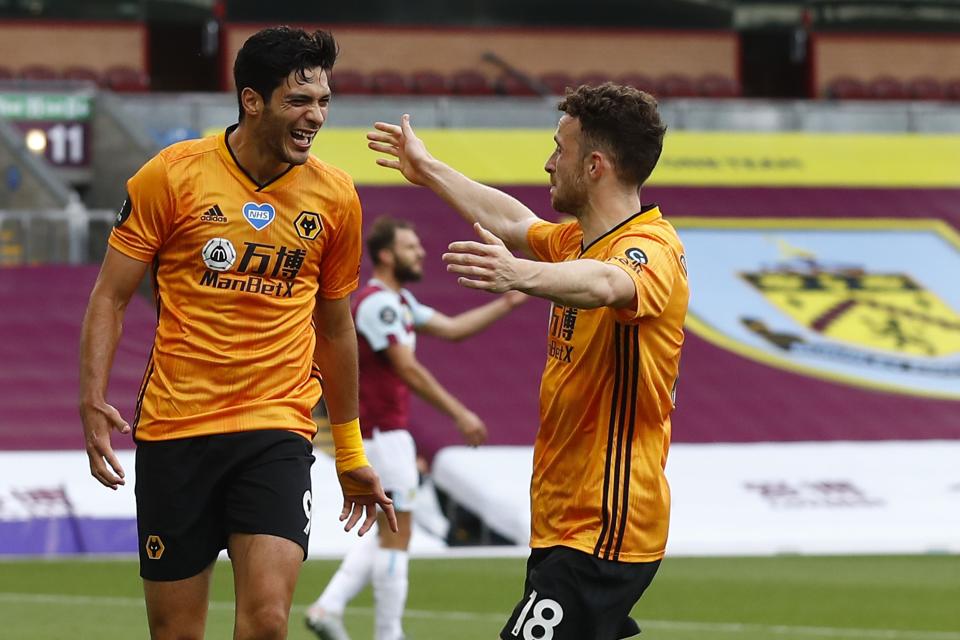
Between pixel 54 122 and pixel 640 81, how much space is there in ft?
36.4

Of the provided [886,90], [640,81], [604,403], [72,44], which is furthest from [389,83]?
[604,403]

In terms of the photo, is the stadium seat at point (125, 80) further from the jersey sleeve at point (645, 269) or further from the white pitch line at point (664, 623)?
the jersey sleeve at point (645, 269)

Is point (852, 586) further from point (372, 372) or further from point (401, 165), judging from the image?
point (401, 165)

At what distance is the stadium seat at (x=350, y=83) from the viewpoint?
2680 cm

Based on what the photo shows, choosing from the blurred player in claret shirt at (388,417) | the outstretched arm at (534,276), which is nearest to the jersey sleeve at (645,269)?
the outstretched arm at (534,276)

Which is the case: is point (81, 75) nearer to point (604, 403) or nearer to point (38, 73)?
point (38, 73)

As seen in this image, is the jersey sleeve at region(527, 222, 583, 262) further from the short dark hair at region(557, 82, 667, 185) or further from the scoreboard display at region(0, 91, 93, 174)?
the scoreboard display at region(0, 91, 93, 174)

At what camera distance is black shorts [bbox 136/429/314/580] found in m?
5.70

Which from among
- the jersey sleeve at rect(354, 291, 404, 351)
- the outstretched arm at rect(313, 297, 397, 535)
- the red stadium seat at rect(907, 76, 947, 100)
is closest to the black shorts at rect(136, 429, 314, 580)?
the outstretched arm at rect(313, 297, 397, 535)

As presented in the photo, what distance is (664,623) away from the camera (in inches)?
401

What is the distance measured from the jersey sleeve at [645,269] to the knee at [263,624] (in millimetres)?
1520

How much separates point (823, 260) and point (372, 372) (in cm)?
1093

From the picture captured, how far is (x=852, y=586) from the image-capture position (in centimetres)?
1169

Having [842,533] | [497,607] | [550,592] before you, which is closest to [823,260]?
[842,533]
